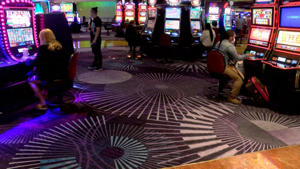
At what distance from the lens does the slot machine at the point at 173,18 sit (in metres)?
7.69

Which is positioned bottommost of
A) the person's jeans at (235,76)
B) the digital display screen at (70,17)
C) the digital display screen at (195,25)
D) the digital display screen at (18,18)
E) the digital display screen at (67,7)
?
the person's jeans at (235,76)

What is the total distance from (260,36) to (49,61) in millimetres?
3527

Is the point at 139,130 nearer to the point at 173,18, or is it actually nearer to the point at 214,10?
the point at 173,18

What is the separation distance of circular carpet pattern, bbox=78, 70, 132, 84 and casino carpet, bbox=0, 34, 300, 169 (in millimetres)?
367

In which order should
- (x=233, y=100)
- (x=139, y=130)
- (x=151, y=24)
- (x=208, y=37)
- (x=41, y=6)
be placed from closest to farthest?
1. (x=139, y=130)
2. (x=233, y=100)
3. (x=41, y=6)
4. (x=208, y=37)
5. (x=151, y=24)

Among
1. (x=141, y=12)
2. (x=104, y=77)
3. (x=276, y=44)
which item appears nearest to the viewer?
(x=276, y=44)

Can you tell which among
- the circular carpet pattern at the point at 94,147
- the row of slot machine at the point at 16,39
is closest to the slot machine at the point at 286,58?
the circular carpet pattern at the point at 94,147

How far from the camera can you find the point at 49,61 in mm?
3211

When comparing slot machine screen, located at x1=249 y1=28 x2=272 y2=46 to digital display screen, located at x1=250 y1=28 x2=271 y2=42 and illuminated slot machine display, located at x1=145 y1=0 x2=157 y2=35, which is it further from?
illuminated slot machine display, located at x1=145 y1=0 x2=157 y2=35

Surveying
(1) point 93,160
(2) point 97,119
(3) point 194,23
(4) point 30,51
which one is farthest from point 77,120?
(3) point 194,23

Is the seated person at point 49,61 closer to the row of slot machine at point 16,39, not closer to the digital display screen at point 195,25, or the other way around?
the row of slot machine at point 16,39

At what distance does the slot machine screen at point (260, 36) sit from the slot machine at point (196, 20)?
3306 millimetres

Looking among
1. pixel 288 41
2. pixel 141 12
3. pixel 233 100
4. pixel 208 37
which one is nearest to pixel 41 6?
pixel 208 37

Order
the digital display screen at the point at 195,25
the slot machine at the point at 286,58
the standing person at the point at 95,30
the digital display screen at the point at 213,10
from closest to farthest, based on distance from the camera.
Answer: the slot machine at the point at 286,58
the standing person at the point at 95,30
the digital display screen at the point at 195,25
the digital display screen at the point at 213,10
